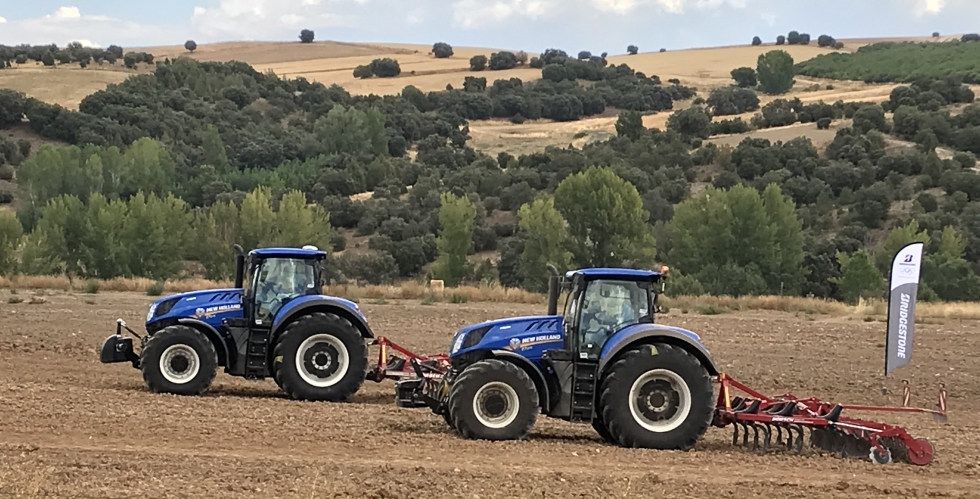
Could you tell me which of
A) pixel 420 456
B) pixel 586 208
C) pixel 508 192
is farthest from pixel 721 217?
pixel 420 456

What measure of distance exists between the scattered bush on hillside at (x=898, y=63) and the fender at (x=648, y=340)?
96151 mm

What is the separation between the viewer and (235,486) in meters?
9.51

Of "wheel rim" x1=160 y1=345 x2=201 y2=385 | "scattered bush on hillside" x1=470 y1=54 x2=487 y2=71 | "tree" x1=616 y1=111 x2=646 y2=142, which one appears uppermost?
"scattered bush on hillside" x1=470 y1=54 x2=487 y2=71

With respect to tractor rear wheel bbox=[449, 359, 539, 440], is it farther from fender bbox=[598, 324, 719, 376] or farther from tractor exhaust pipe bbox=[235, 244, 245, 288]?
tractor exhaust pipe bbox=[235, 244, 245, 288]

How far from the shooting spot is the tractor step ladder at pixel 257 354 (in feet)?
52.9

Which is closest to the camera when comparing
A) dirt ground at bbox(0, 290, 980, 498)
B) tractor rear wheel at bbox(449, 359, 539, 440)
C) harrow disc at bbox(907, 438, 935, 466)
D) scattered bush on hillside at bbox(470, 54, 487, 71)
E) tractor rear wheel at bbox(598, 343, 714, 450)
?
dirt ground at bbox(0, 290, 980, 498)

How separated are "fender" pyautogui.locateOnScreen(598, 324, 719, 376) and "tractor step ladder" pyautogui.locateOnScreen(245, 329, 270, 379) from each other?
18.1ft

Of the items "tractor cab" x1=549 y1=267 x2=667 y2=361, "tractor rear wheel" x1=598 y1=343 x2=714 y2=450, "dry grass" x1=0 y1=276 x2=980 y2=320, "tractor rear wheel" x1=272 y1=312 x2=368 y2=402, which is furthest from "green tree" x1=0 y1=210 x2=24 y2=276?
"tractor rear wheel" x1=598 y1=343 x2=714 y2=450

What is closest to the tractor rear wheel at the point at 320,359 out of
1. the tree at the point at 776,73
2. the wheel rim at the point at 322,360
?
the wheel rim at the point at 322,360

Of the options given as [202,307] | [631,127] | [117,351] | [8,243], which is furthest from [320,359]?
[631,127]

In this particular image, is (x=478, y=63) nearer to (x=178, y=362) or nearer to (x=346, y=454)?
(x=178, y=362)

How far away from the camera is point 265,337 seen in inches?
640

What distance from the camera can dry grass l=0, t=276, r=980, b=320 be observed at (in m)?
34.9

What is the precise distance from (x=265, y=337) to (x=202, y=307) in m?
1.01
